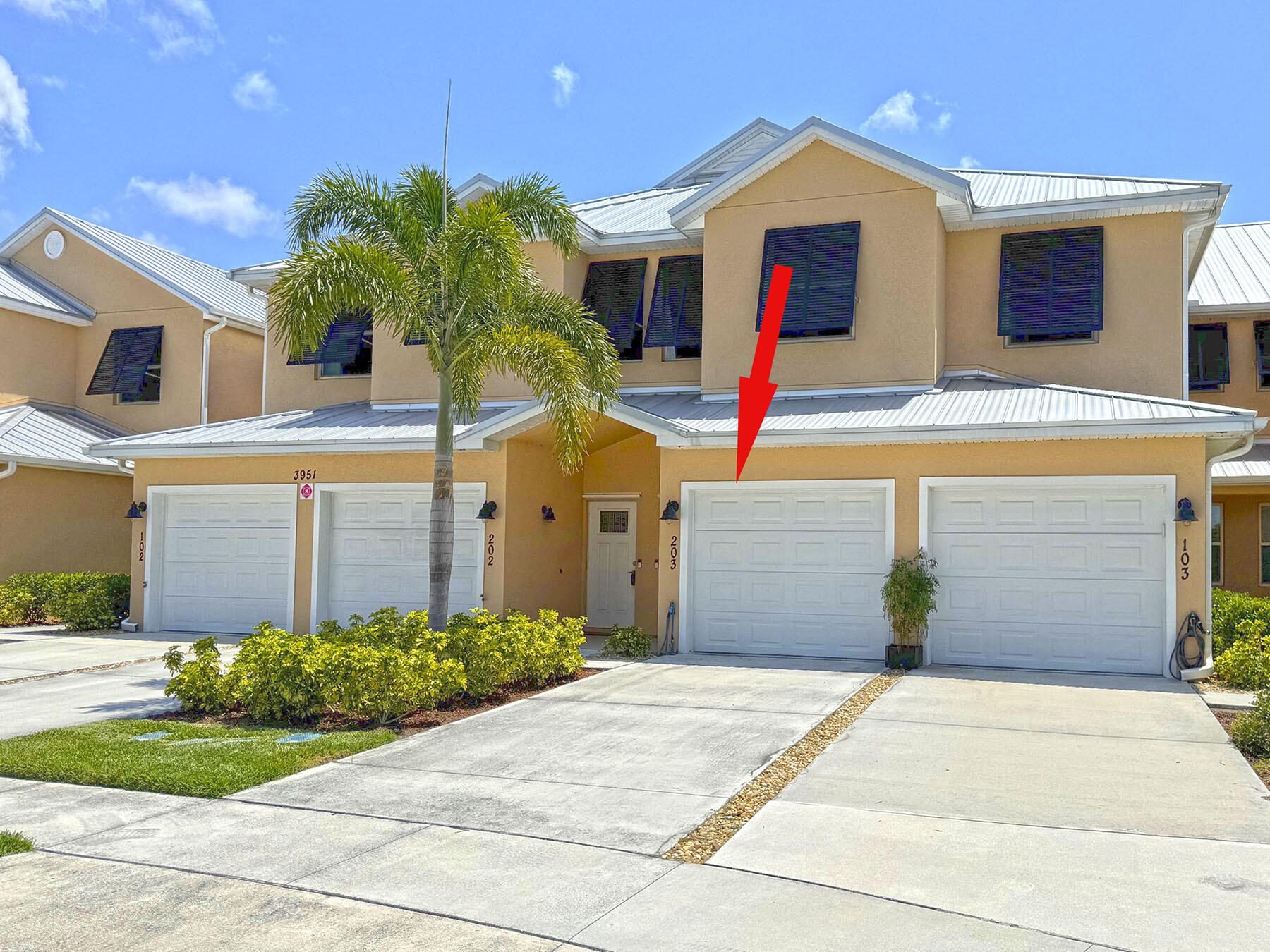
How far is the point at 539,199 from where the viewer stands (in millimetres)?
12484

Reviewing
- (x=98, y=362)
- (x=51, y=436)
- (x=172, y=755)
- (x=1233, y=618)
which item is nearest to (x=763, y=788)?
(x=172, y=755)

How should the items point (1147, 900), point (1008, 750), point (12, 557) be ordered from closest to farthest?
point (1147, 900), point (1008, 750), point (12, 557)

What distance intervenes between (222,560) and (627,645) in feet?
22.8

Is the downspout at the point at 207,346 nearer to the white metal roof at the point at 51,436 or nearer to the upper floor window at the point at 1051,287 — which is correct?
the white metal roof at the point at 51,436

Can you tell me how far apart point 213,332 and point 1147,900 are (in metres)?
20.9

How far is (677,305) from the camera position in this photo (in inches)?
671

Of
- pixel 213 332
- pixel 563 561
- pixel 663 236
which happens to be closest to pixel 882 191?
pixel 663 236

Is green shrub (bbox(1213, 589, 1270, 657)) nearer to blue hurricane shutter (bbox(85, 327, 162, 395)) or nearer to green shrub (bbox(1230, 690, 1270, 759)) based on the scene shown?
green shrub (bbox(1230, 690, 1270, 759))

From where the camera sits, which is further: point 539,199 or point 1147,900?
point 539,199

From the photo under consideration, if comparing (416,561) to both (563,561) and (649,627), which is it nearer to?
(563,561)

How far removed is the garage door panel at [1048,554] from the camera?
40.7ft

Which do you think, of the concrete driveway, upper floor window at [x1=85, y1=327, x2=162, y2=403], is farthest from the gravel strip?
upper floor window at [x1=85, y1=327, x2=162, y2=403]

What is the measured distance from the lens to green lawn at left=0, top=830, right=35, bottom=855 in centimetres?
584

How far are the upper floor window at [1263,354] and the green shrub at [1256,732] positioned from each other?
36.9ft
